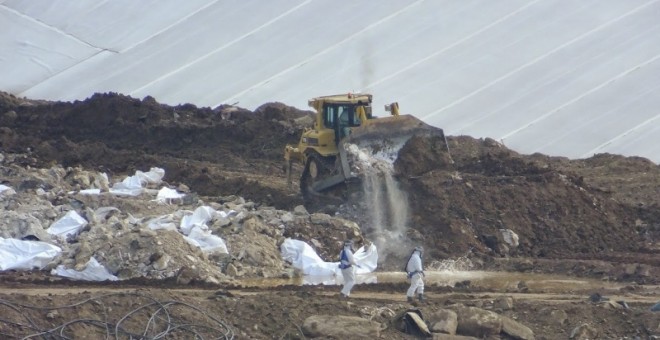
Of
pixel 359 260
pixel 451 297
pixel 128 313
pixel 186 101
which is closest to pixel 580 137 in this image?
pixel 186 101

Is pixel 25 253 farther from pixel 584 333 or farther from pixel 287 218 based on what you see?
pixel 584 333

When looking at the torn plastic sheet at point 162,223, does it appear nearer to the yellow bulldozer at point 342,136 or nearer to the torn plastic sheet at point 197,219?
the torn plastic sheet at point 197,219

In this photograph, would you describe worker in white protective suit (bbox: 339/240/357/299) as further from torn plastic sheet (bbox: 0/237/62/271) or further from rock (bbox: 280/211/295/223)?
torn plastic sheet (bbox: 0/237/62/271)

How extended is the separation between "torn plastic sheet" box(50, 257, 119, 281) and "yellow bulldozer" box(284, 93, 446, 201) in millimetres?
4617

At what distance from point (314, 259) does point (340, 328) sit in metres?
4.88

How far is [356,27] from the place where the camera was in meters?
32.3

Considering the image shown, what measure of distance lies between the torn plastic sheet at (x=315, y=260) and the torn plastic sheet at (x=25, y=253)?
10.5 ft

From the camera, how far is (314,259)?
19344mm

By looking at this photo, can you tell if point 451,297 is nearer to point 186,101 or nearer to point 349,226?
point 349,226

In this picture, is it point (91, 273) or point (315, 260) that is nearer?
point (91, 273)

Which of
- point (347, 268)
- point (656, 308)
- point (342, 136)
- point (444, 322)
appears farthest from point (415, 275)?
point (342, 136)

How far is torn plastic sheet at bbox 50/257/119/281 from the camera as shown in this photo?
700 inches

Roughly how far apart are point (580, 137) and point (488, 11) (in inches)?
191

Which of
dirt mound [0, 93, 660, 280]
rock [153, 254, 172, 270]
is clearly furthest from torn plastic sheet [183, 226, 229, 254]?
dirt mound [0, 93, 660, 280]
